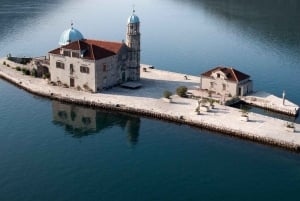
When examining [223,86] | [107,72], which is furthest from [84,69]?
[223,86]

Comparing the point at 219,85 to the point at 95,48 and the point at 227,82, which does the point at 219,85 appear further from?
the point at 95,48

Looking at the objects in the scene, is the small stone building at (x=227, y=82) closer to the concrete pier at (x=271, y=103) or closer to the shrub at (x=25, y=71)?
the concrete pier at (x=271, y=103)

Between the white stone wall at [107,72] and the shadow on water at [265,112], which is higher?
the white stone wall at [107,72]

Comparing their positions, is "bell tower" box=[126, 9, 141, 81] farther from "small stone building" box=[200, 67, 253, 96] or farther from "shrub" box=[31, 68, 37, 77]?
"shrub" box=[31, 68, 37, 77]

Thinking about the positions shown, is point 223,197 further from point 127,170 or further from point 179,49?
point 179,49

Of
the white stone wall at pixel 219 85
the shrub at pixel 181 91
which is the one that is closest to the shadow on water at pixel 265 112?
the white stone wall at pixel 219 85

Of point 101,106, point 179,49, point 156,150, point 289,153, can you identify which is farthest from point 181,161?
point 179,49

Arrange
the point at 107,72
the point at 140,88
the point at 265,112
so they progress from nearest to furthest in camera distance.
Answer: the point at 265,112
the point at 107,72
the point at 140,88
